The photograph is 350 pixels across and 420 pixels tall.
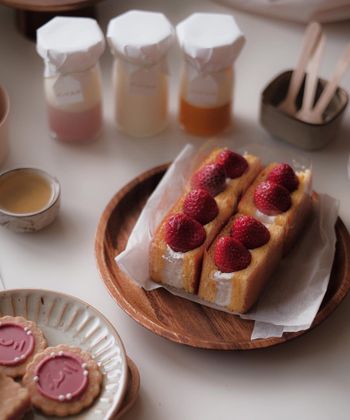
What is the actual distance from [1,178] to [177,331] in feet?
1.36

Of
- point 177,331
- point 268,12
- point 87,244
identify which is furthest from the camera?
point 268,12

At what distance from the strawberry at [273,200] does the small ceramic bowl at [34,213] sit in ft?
1.11

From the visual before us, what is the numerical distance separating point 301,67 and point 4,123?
22.2 inches

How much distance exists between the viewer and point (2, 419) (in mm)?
914

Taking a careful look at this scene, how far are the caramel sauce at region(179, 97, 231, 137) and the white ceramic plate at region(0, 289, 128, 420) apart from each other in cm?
50

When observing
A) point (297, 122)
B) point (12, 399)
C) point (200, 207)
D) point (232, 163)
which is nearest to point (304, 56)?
point (297, 122)

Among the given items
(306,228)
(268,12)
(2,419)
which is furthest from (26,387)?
(268,12)

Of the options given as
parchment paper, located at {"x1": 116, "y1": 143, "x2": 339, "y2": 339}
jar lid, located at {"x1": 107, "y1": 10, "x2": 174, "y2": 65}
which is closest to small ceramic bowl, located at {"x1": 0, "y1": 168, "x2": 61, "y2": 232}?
parchment paper, located at {"x1": 116, "y1": 143, "x2": 339, "y2": 339}

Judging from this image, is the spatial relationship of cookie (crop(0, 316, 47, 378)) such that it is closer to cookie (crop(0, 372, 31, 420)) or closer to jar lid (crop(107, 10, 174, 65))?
cookie (crop(0, 372, 31, 420))

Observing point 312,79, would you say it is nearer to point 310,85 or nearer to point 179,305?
point 310,85

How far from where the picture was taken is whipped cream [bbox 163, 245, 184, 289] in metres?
1.13

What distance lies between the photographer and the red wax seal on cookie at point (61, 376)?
3.18 ft

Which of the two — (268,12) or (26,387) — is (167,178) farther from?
(268,12)

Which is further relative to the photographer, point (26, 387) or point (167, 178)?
point (167, 178)
